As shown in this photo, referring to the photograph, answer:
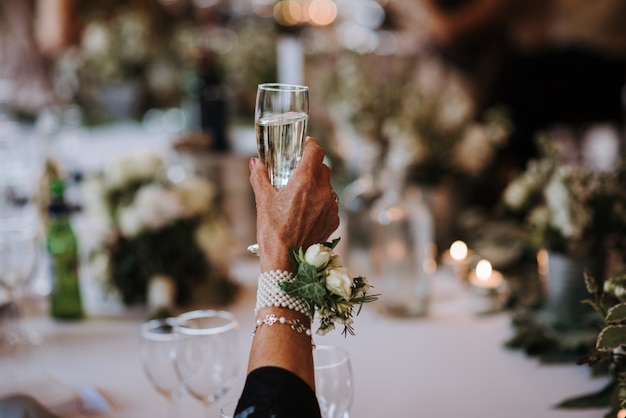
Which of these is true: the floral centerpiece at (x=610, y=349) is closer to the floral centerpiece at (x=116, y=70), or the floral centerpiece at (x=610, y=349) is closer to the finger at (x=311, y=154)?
the finger at (x=311, y=154)

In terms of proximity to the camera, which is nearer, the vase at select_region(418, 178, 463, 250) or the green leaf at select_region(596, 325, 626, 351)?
the green leaf at select_region(596, 325, 626, 351)

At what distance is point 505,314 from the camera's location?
1.59 meters

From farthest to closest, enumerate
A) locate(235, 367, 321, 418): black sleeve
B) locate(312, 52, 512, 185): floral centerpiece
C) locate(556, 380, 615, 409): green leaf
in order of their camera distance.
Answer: locate(312, 52, 512, 185): floral centerpiece → locate(556, 380, 615, 409): green leaf → locate(235, 367, 321, 418): black sleeve

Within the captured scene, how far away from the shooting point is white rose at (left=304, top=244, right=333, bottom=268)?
74 cm

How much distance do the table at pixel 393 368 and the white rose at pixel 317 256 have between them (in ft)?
1.19

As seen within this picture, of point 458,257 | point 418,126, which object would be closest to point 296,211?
point 458,257

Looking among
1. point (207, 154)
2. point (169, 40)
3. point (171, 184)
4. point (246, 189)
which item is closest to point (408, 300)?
point (171, 184)

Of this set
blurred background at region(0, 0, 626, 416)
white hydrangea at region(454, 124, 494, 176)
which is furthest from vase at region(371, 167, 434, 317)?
white hydrangea at region(454, 124, 494, 176)

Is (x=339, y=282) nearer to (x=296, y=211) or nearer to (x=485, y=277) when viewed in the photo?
(x=296, y=211)

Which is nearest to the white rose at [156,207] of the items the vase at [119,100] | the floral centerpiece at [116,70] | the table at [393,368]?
the table at [393,368]

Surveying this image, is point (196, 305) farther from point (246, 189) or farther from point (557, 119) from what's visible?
point (557, 119)

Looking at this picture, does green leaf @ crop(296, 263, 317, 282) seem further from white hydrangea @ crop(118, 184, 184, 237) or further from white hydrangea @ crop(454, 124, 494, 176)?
white hydrangea @ crop(454, 124, 494, 176)

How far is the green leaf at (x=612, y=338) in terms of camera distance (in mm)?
855

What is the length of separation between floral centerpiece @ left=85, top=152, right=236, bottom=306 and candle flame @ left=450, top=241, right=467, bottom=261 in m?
0.64
